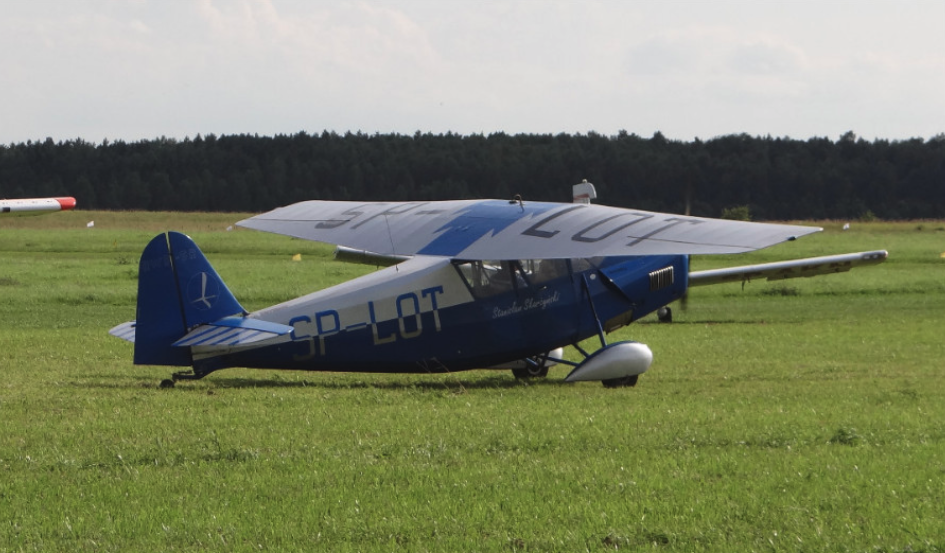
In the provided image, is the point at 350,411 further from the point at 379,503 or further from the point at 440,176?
the point at 440,176

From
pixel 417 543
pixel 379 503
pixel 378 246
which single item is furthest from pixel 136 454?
pixel 378 246

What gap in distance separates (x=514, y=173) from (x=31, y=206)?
63276mm

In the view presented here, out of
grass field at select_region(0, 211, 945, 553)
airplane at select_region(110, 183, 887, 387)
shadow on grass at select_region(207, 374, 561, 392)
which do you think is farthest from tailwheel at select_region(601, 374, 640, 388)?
shadow on grass at select_region(207, 374, 561, 392)

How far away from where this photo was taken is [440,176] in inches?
3912

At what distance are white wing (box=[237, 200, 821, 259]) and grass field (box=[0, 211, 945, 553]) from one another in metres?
1.44

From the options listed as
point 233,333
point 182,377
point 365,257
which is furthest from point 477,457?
point 365,257

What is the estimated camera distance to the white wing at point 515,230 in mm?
10523

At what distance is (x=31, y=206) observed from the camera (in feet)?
122

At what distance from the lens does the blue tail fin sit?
37.1 feet

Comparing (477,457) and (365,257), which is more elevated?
(365,257)

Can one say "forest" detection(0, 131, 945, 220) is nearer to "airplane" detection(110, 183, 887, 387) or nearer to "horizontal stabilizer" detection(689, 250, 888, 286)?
"horizontal stabilizer" detection(689, 250, 888, 286)

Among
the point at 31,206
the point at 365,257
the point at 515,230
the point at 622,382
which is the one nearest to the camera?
the point at 515,230

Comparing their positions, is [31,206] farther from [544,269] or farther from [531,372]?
[544,269]

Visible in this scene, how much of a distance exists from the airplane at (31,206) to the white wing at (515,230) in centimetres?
2609
